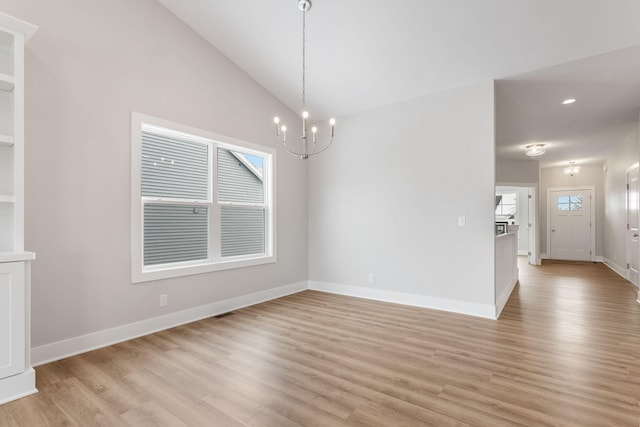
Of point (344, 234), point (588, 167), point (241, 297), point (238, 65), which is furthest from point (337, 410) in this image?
point (588, 167)

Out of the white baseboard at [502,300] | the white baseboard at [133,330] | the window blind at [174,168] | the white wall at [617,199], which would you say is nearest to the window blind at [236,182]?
the window blind at [174,168]

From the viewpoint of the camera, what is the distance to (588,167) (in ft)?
29.5

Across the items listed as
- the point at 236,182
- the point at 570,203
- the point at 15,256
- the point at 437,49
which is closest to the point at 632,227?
the point at 570,203

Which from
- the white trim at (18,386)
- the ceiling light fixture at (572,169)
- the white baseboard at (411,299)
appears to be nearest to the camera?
the white trim at (18,386)

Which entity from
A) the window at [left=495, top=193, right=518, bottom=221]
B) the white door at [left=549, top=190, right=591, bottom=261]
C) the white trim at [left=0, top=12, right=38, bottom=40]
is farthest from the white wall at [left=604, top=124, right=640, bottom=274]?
the white trim at [left=0, top=12, right=38, bottom=40]

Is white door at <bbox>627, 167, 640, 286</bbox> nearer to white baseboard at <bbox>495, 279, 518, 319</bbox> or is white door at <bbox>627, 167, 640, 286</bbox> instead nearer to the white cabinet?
white baseboard at <bbox>495, 279, 518, 319</bbox>

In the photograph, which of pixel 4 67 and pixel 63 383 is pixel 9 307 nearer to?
pixel 63 383

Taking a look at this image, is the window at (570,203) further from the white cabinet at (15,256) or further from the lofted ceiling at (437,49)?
the white cabinet at (15,256)

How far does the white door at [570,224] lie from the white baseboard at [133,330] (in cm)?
910

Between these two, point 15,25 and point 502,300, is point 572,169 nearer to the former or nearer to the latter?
point 502,300

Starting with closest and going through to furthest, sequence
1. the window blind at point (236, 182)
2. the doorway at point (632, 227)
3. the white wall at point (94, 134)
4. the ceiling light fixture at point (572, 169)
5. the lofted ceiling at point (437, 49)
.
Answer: the white wall at point (94, 134) → the lofted ceiling at point (437, 49) → the window blind at point (236, 182) → the doorway at point (632, 227) → the ceiling light fixture at point (572, 169)

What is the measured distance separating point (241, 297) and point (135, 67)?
3.01 m

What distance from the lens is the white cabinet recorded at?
6.98 feet

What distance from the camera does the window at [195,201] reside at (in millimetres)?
3426
